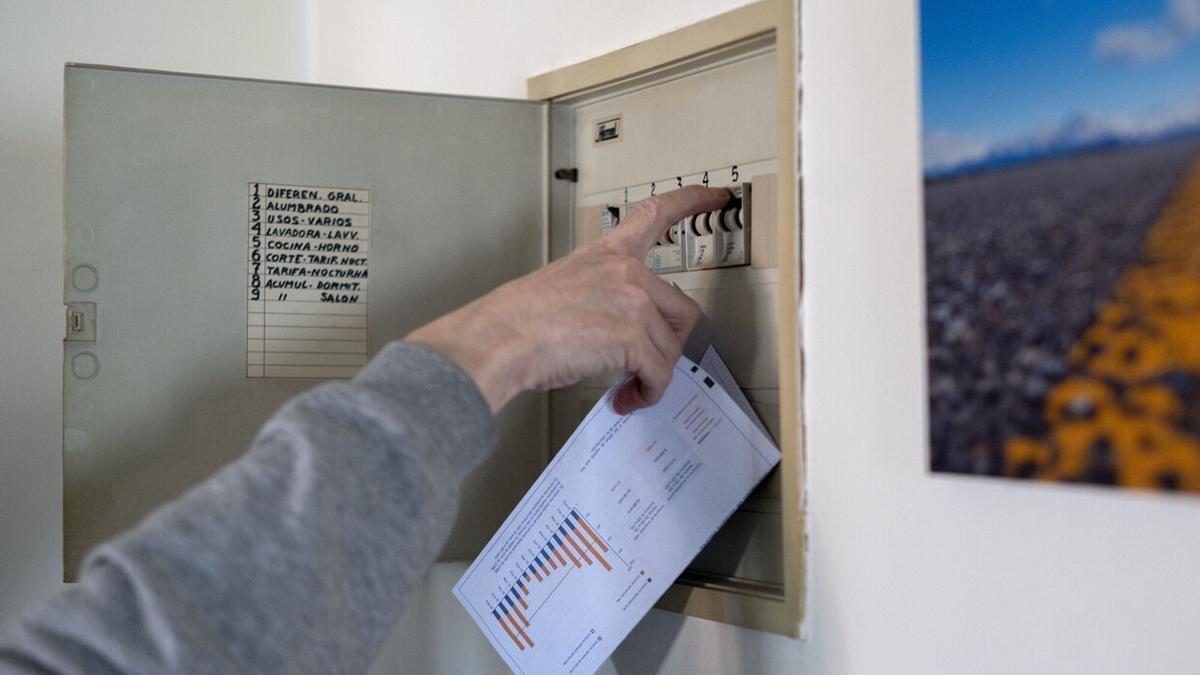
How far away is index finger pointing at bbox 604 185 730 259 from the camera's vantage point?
34.1 inches

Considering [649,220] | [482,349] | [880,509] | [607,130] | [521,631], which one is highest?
[607,130]

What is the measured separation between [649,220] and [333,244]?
32 cm

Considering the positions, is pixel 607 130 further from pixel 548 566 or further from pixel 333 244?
pixel 548 566

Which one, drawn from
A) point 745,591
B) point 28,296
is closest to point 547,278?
point 745,591

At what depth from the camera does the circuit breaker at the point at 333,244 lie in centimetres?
91

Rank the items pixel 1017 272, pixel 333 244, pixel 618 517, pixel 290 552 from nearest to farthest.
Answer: pixel 290 552 → pixel 1017 272 → pixel 618 517 → pixel 333 244

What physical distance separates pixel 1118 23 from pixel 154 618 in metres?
0.58

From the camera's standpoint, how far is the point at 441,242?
41.3 inches

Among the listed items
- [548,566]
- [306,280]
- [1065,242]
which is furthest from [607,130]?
[1065,242]

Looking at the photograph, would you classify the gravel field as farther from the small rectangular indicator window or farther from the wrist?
the small rectangular indicator window

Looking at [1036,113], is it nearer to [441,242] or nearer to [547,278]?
[547,278]

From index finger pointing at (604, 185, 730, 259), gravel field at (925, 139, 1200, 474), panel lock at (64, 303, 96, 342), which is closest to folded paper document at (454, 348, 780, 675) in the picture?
index finger pointing at (604, 185, 730, 259)

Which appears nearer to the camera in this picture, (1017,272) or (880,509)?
(1017,272)

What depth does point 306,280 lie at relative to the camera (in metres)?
0.99
